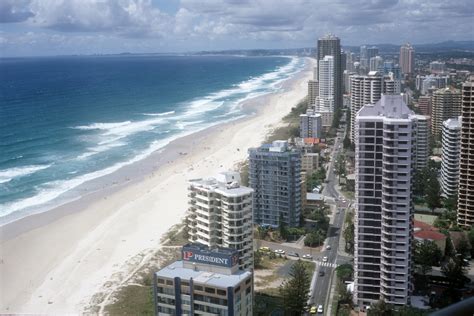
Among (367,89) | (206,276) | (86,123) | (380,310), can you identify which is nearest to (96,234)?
(206,276)

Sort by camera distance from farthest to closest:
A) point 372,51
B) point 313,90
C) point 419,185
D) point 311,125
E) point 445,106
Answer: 1. point 372,51
2. point 313,90
3. point 311,125
4. point 445,106
5. point 419,185

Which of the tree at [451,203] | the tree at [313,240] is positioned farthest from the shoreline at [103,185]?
the tree at [451,203]

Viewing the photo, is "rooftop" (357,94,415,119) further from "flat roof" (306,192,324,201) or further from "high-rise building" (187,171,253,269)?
"flat roof" (306,192,324,201)

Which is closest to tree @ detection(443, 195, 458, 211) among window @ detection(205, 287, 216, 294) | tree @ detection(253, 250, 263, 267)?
tree @ detection(253, 250, 263, 267)

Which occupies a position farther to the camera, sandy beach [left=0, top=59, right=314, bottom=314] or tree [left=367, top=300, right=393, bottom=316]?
sandy beach [left=0, top=59, right=314, bottom=314]

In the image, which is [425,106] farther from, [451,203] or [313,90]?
[451,203]
